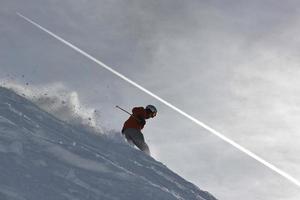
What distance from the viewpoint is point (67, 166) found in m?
10.8

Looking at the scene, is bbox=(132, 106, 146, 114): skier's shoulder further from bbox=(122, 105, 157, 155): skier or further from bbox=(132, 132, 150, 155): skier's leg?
bbox=(132, 132, 150, 155): skier's leg

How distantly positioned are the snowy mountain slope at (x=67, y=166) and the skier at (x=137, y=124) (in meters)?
5.56

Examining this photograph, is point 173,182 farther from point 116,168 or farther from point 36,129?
point 36,129

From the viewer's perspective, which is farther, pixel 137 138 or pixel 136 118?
pixel 136 118

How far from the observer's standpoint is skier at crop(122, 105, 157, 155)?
20906mm

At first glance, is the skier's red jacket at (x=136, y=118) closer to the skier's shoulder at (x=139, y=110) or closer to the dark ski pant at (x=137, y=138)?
the skier's shoulder at (x=139, y=110)

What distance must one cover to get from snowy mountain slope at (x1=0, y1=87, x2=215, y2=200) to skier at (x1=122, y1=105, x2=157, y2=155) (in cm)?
556

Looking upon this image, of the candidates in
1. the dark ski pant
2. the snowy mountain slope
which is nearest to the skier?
the dark ski pant

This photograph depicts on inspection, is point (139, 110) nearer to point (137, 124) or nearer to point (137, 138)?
point (137, 124)

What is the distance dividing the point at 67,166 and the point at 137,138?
1017 cm

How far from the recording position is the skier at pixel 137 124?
68.6 feet

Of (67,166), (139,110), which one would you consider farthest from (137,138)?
(67,166)

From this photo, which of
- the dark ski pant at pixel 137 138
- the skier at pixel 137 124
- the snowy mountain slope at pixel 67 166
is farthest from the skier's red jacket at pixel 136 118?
the snowy mountain slope at pixel 67 166

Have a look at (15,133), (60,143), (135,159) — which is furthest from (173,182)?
(15,133)
